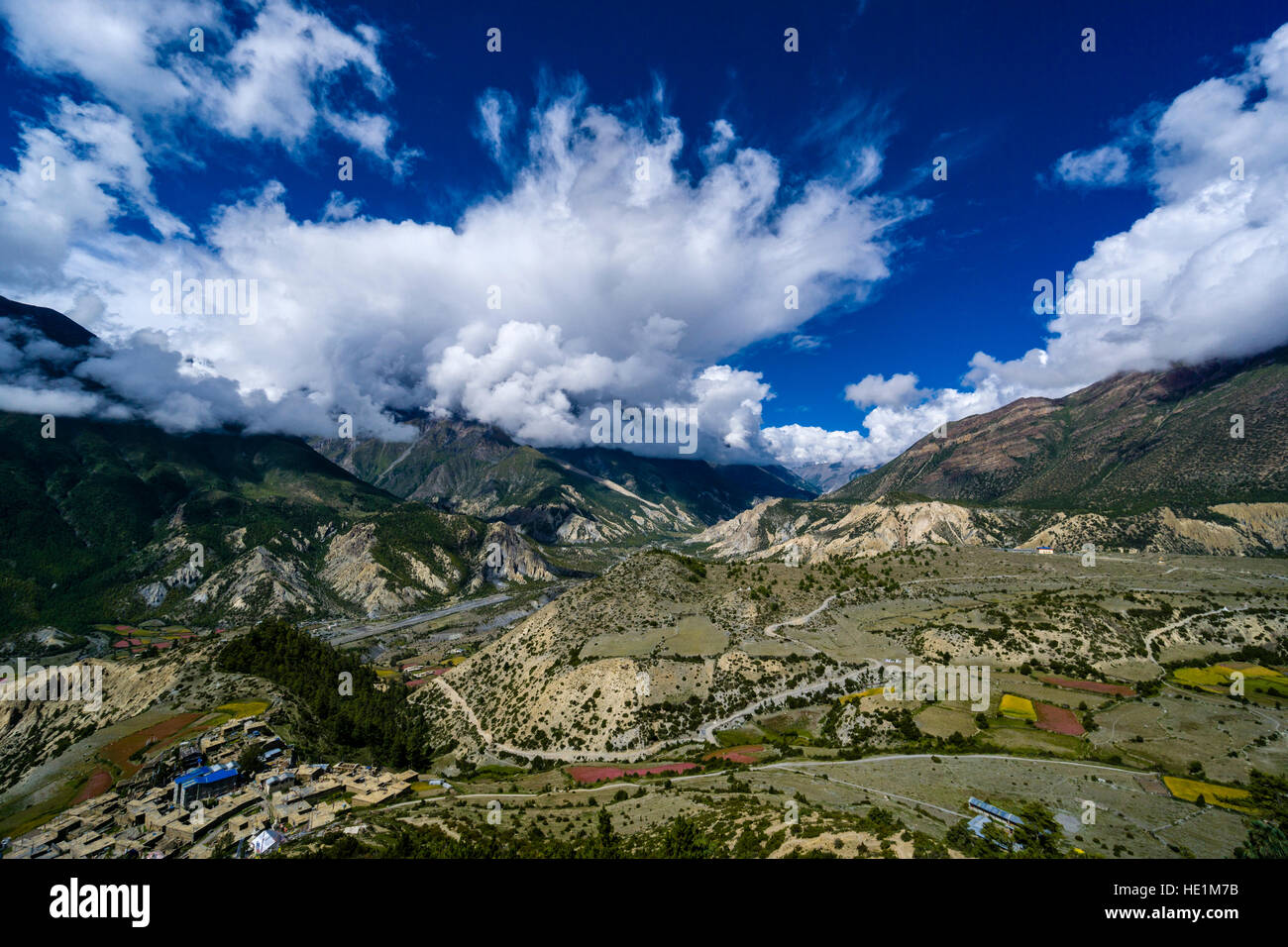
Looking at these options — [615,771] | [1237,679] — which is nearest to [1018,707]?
[1237,679]

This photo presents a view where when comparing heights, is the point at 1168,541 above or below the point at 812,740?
above

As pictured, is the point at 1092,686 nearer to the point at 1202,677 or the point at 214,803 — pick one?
the point at 1202,677

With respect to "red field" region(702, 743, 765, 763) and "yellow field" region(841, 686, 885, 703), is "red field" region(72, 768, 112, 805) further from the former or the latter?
"yellow field" region(841, 686, 885, 703)

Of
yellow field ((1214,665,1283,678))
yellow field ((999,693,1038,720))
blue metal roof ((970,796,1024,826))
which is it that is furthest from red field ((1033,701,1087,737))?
yellow field ((1214,665,1283,678))

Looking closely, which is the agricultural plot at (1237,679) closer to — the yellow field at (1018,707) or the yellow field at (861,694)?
the yellow field at (1018,707)
